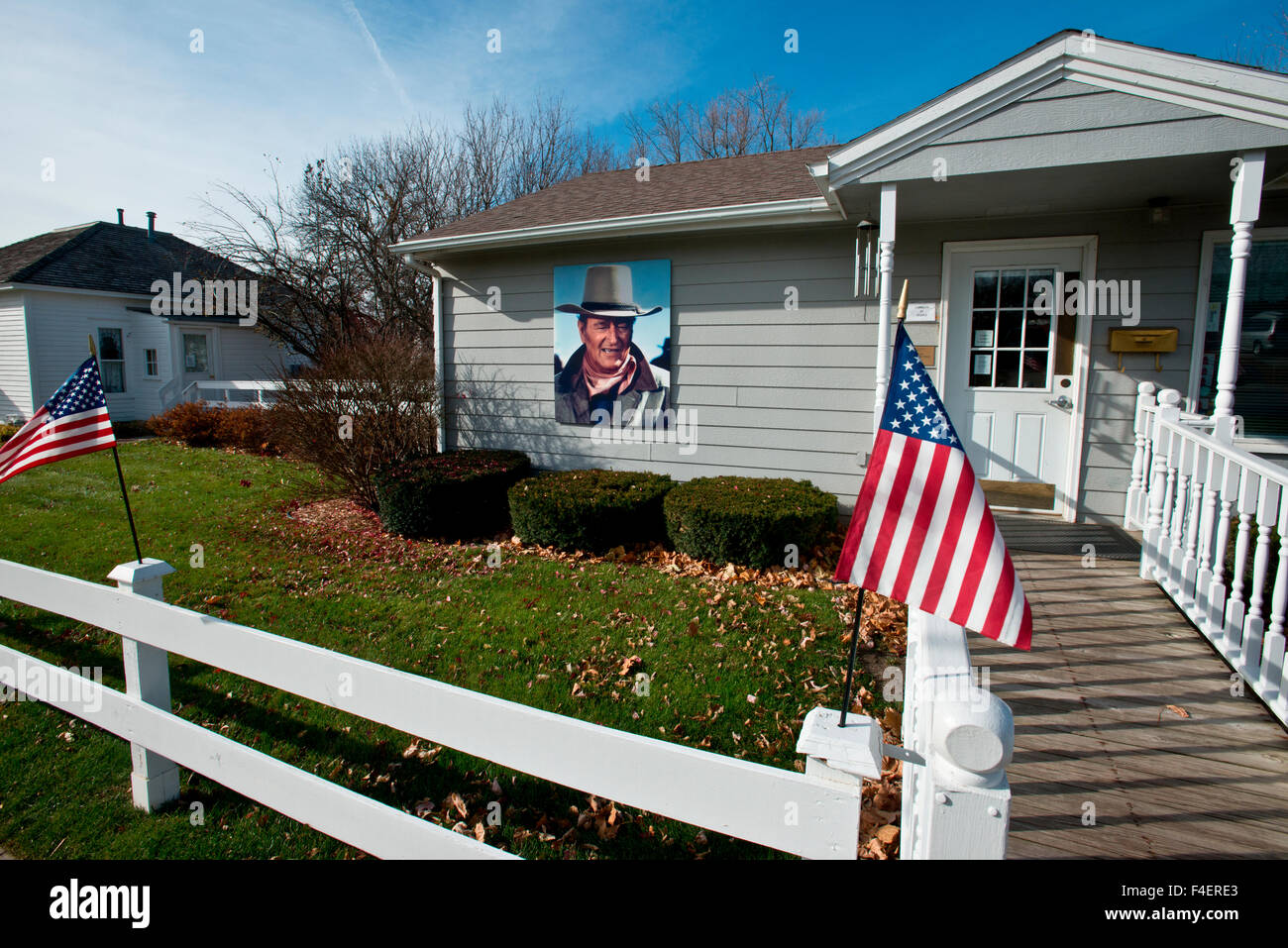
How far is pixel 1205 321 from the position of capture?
5738 millimetres

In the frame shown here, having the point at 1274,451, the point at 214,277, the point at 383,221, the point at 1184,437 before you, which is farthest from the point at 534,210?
the point at 214,277

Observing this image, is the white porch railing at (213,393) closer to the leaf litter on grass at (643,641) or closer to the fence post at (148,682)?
the leaf litter on grass at (643,641)

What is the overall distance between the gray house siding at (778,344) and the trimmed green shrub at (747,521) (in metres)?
1.03

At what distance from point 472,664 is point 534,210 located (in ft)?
22.3

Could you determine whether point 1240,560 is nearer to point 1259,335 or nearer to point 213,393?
point 1259,335

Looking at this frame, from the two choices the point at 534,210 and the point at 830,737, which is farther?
the point at 534,210

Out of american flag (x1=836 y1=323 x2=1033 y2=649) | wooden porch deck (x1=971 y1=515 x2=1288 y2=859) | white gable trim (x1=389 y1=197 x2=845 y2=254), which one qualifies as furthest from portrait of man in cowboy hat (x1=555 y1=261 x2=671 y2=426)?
american flag (x1=836 y1=323 x2=1033 y2=649)

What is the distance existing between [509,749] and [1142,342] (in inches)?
256

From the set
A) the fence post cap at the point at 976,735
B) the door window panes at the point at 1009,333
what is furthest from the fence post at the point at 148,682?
the door window panes at the point at 1009,333

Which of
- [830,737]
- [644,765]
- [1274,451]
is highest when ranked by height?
[1274,451]

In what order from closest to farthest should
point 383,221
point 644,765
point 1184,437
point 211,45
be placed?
point 644,765 → point 1184,437 → point 211,45 → point 383,221
